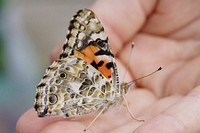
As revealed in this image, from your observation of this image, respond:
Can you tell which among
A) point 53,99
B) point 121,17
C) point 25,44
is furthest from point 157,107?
point 25,44

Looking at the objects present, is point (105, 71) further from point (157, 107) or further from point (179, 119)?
point (179, 119)

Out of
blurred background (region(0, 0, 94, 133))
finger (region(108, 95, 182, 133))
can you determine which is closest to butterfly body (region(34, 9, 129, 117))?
finger (region(108, 95, 182, 133))

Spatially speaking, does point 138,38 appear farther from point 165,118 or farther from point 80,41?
point 165,118

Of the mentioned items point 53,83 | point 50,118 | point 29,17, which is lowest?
point 50,118

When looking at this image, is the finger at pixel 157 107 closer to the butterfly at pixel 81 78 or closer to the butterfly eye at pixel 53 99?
the butterfly at pixel 81 78

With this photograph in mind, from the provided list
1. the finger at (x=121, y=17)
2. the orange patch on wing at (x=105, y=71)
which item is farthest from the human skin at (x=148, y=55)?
the orange patch on wing at (x=105, y=71)

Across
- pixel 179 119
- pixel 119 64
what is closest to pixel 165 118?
pixel 179 119

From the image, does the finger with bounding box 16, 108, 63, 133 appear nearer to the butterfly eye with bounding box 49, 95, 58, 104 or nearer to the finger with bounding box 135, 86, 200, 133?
the butterfly eye with bounding box 49, 95, 58, 104
